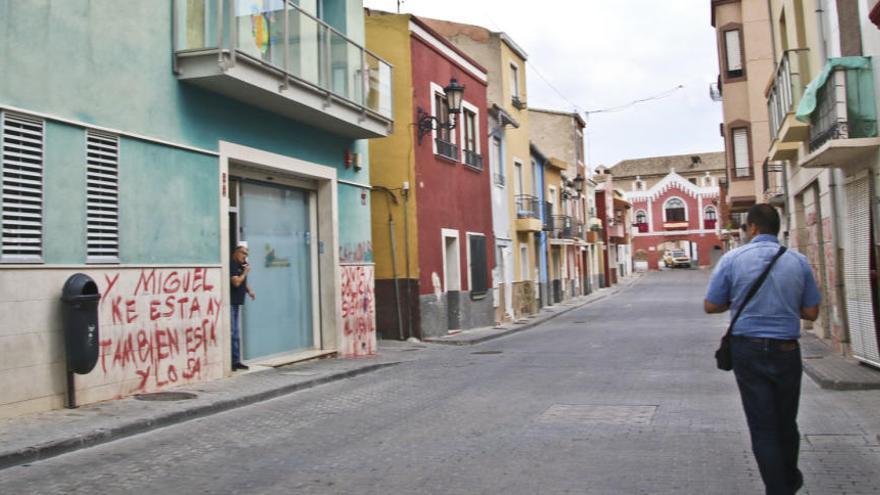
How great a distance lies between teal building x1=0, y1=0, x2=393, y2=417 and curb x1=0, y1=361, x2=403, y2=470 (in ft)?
3.93

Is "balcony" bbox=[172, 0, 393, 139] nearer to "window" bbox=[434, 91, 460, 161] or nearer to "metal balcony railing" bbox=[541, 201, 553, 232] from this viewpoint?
"window" bbox=[434, 91, 460, 161]

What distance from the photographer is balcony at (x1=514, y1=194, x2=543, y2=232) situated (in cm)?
2738

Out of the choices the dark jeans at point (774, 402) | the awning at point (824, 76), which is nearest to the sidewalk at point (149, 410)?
the dark jeans at point (774, 402)

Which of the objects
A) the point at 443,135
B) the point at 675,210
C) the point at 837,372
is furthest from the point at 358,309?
the point at 675,210

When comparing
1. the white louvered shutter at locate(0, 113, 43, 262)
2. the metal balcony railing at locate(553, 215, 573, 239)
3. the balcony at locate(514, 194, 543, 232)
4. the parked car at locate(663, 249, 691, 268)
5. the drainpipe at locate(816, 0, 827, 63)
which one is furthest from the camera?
the parked car at locate(663, 249, 691, 268)

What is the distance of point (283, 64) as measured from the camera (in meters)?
11.2

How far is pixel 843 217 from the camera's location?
11320 millimetres

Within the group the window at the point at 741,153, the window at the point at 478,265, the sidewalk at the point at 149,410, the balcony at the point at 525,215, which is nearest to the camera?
the sidewalk at the point at 149,410

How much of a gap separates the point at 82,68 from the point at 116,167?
3.76ft

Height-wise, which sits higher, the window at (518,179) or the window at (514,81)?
the window at (514,81)

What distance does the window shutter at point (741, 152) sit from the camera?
960 inches

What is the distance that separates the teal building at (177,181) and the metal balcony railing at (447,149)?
4.96 metres

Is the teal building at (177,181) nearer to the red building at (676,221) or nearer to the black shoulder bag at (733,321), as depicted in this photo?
the black shoulder bag at (733,321)

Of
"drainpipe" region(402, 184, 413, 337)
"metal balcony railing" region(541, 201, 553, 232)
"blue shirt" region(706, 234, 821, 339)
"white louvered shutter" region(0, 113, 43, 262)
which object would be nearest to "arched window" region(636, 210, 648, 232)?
"metal balcony railing" region(541, 201, 553, 232)
